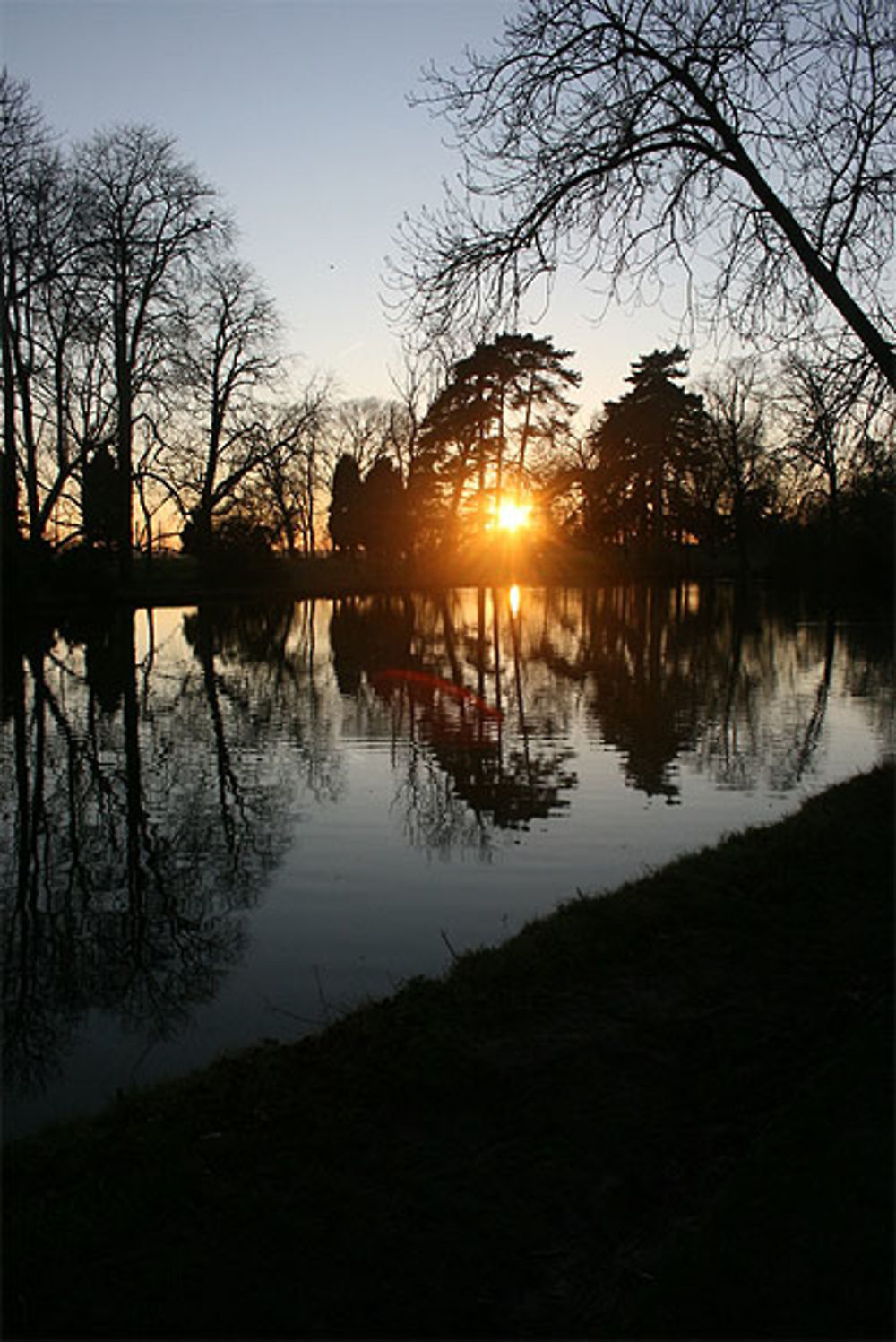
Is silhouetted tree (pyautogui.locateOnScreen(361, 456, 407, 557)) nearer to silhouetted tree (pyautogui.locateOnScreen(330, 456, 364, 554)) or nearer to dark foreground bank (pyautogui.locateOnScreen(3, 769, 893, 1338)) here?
silhouetted tree (pyautogui.locateOnScreen(330, 456, 364, 554))

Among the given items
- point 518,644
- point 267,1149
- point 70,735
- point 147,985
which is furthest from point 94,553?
point 267,1149

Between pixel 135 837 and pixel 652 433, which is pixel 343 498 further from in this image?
pixel 135 837

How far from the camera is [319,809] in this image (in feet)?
35.5

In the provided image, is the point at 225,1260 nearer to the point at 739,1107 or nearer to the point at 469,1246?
the point at 469,1246

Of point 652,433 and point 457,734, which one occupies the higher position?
point 652,433

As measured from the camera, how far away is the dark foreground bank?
3186 mm

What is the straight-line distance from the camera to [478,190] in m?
9.51

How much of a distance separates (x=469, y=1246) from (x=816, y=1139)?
1296 millimetres

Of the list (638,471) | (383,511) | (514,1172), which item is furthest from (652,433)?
(383,511)

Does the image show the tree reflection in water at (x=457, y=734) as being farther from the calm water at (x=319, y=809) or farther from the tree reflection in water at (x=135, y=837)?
the tree reflection in water at (x=135, y=837)

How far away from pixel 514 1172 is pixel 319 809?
23.1 feet

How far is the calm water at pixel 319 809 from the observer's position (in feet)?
20.5

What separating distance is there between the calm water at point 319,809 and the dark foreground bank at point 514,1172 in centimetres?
102

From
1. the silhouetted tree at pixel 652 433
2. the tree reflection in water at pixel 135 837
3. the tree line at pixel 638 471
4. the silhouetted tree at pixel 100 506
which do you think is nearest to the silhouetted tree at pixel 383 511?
the tree line at pixel 638 471
